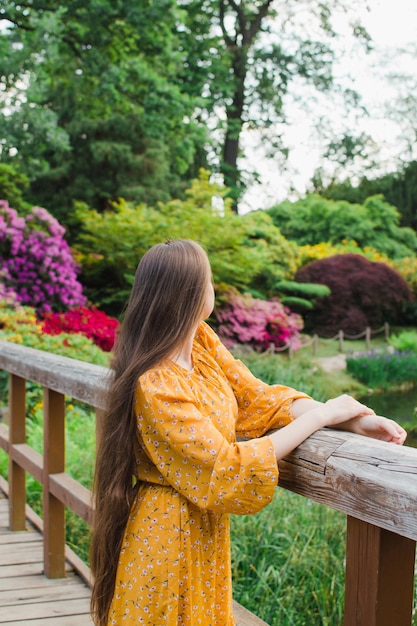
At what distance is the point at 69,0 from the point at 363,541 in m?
10.8

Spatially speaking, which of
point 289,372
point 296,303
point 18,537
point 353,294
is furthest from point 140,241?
point 18,537

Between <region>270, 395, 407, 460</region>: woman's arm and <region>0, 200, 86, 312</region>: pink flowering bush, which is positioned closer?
<region>270, 395, 407, 460</region>: woman's arm

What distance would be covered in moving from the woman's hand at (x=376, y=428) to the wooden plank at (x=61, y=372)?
689 mm

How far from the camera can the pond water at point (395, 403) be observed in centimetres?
846

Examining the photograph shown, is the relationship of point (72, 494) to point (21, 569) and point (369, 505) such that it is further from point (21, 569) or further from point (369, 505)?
point (369, 505)

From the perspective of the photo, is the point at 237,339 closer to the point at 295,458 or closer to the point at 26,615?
the point at 26,615

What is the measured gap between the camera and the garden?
3318 mm

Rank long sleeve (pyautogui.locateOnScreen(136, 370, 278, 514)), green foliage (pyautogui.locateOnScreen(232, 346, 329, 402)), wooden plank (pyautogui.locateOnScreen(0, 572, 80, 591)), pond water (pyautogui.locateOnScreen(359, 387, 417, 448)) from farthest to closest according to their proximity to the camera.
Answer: green foliage (pyautogui.locateOnScreen(232, 346, 329, 402))
pond water (pyautogui.locateOnScreen(359, 387, 417, 448))
wooden plank (pyautogui.locateOnScreen(0, 572, 80, 591))
long sleeve (pyautogui.locateOnScreen(136, 370, 278, 514))

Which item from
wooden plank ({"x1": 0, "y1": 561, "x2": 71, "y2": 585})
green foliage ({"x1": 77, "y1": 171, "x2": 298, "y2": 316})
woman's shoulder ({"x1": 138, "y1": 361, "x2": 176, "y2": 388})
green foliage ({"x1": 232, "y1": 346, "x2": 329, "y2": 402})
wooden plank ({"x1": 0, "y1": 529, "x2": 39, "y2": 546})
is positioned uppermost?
green foliage ({"x1": 77, "y1": 171, "x2": 298, "y2": 316})

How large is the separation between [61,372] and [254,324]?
10601 mm

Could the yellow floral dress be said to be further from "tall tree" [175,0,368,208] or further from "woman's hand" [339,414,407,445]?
"tall tree" [175,0,368,208]

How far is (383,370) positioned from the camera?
11977mm

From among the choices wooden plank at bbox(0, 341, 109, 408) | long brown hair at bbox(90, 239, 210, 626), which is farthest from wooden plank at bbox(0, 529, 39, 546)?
long brown hair at bbox(90, 239, 210, 626)

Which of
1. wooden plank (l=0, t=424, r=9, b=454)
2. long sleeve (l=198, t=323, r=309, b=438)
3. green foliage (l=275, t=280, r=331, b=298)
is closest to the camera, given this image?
long sleeve (l=198, t=323, r=309, b=438)
